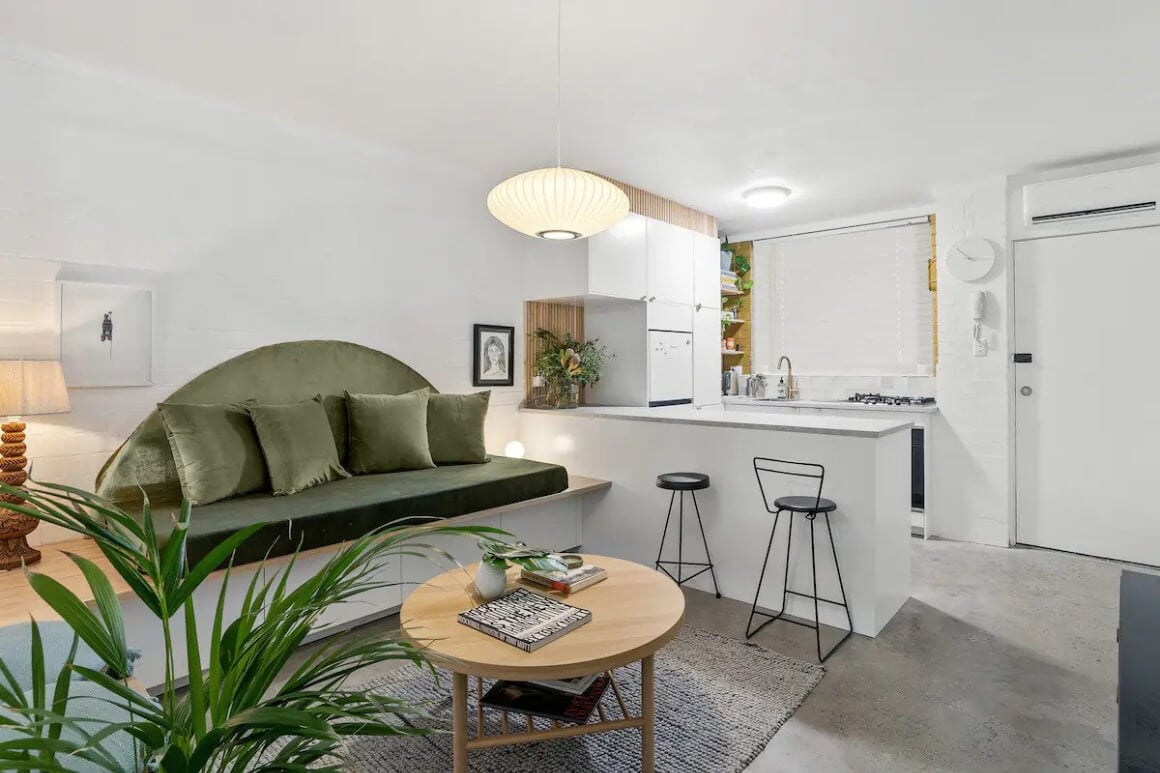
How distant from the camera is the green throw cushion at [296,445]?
9.74 feet

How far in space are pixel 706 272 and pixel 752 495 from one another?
8.13ft

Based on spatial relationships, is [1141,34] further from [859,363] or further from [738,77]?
[859,363]

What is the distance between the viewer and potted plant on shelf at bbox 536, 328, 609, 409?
14.6ft

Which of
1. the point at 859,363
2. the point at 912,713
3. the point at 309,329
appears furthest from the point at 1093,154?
the point at 309,329

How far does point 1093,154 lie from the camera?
3945mm

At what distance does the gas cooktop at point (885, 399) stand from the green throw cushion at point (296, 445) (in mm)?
3948

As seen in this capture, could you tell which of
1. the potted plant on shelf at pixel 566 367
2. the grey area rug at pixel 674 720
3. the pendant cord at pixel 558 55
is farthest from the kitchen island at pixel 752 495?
the pendant cord at pixel 558 55

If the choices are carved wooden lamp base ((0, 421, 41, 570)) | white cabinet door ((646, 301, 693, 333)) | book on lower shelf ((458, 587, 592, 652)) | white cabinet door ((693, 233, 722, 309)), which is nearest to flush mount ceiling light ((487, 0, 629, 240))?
book on lower shelf ((458, 587, 592, 652))

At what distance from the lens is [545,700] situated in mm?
1951

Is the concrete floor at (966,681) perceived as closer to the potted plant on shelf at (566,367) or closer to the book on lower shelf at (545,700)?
the book on lower shelf at (545,700)

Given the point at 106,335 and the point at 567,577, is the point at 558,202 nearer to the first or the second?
the point at 567,577

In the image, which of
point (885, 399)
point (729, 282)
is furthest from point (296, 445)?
point (885, 399)

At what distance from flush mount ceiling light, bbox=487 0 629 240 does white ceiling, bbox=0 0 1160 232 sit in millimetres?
371

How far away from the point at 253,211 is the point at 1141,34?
4046 millimetres
